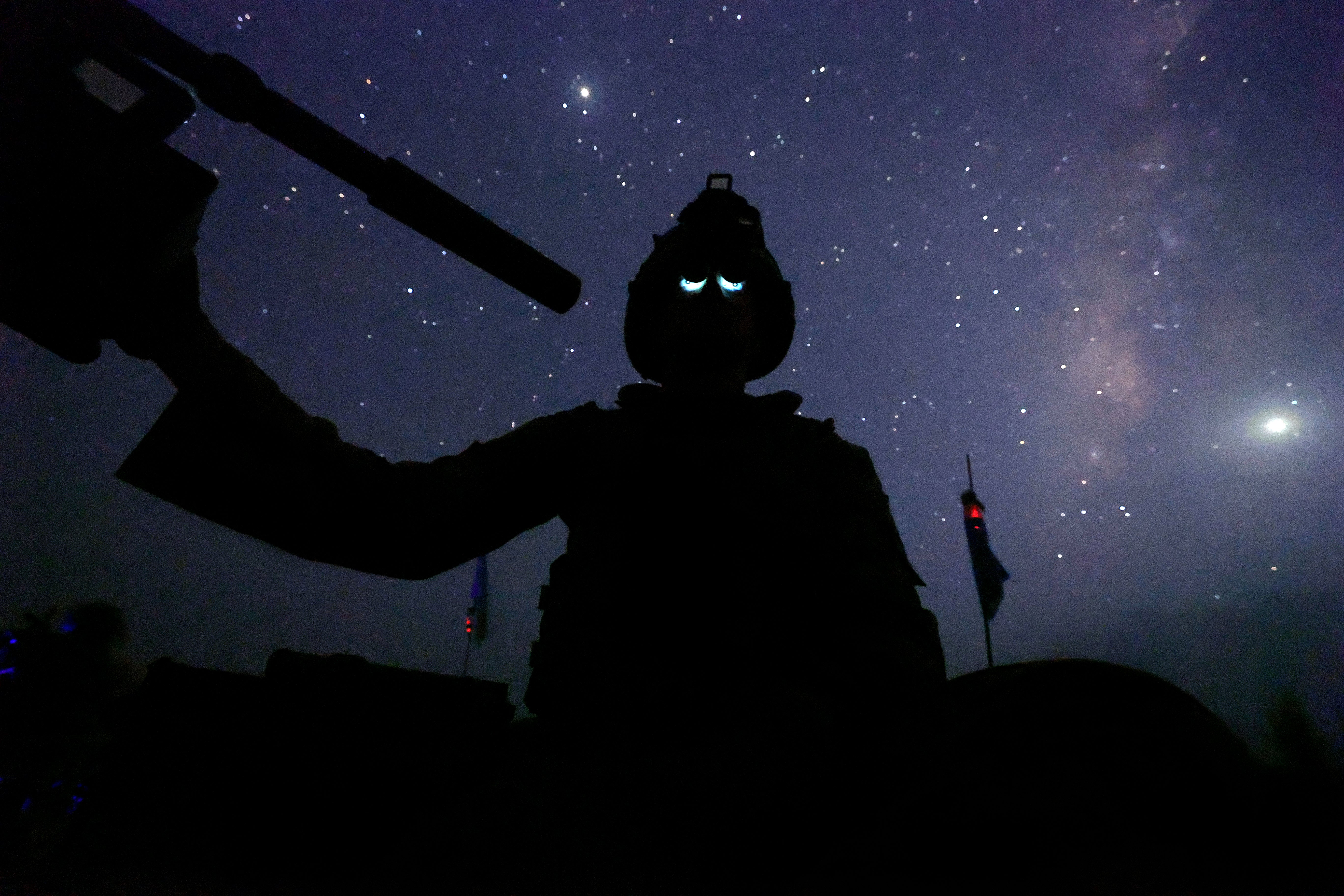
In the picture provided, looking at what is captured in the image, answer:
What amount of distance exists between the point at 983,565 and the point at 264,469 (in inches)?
517

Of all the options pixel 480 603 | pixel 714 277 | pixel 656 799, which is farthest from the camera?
pixel 480 603

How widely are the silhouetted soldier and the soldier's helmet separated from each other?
0.30m

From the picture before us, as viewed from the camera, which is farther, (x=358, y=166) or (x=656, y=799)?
(x=358, y=166)

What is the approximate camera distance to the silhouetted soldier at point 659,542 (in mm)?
1328

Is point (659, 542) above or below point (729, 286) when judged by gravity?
below

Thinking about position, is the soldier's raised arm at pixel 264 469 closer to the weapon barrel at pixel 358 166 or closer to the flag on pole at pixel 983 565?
the weapon barrel at pixel 358 166

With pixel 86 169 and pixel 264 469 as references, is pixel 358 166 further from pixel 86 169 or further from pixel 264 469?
pixel 264 469

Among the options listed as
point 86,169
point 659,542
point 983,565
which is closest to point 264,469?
point 86,169

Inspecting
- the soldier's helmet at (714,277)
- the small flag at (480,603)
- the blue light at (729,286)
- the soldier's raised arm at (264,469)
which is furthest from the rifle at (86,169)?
the small flag at (480,603)

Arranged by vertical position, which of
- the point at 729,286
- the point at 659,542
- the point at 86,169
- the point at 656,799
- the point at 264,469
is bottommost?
the point at 656,799

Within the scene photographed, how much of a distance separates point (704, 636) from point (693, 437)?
79 centimetres

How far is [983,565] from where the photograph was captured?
38.9 ft

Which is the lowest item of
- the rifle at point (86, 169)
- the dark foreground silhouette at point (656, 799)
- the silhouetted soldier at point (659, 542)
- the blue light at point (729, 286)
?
the dark foreground silhouette at point (656, 799)

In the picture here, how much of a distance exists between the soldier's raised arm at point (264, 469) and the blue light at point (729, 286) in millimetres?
1581
